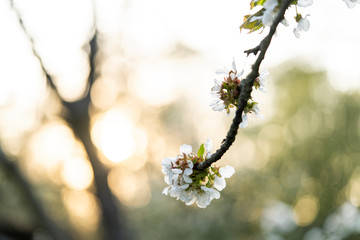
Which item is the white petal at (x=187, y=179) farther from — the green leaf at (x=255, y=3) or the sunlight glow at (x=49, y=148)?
the sunlight glow at (x=49, y=148)

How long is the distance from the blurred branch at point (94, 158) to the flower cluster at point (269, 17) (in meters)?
4.37

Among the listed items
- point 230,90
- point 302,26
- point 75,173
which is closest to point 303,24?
point 302,26

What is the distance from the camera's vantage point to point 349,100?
28.9 ft

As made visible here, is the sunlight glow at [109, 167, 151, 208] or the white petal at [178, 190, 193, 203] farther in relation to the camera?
the sunlight glow at [109, 167, 151, 208]

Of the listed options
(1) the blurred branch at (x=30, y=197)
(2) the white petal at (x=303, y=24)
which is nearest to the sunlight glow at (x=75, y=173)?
(1) the blurred branch at (x=30, y=197)

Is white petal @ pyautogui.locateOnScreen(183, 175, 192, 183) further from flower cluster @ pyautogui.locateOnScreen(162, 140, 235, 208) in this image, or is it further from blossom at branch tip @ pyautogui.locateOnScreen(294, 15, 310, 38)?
blossom at branch tip @ pyautogui.locateOnScreen(294, 15, 310, 38)

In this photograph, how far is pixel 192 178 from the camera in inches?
37.8

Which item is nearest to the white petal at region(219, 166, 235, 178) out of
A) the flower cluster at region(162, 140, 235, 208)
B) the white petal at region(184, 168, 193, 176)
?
the flower cluster at region(162, 140, 235, 208)

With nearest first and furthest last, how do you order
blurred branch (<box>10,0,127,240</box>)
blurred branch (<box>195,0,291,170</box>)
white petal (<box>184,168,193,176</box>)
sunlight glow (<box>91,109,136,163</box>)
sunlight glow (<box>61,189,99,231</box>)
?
blurred branch (<box>195,0,291,170</box>), white petal (<box>184,168,193,176</box>), blurred branch (<box>10,0,127,240</box>), sunlight glow (<box>91,109,136,163</box>), sunlight glow (<box>61,189,99,231</box>)

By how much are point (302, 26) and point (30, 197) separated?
4559 millimetres

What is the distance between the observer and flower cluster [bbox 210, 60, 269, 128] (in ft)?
3.05

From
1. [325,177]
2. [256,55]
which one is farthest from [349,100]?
[256,55]

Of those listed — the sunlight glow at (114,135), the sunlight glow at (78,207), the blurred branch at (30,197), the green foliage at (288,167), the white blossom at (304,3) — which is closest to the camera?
the white blossom at (304,3)

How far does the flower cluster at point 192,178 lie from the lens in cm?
95
